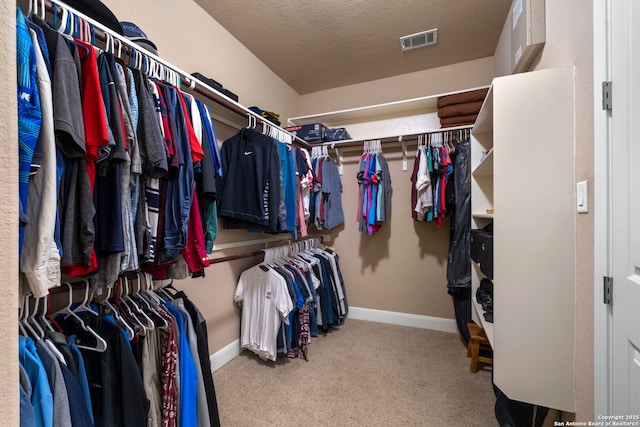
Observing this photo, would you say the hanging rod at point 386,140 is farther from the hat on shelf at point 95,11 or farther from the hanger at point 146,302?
the hanger at point 146,302

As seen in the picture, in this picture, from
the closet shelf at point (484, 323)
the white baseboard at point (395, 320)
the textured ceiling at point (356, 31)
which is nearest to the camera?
the closet shelf at point (484, 323)

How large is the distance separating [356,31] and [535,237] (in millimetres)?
2057

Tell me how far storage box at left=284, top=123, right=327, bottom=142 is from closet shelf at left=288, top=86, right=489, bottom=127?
235 millimetres

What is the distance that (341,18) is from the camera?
2.05 m

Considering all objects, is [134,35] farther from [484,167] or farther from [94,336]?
[484,167]

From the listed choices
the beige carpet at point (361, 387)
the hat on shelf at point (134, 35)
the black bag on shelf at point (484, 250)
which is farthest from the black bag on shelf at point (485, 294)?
the hat on shelf at point (134, 35)

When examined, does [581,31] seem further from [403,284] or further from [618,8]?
[403,284]

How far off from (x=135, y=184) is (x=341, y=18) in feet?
6.50

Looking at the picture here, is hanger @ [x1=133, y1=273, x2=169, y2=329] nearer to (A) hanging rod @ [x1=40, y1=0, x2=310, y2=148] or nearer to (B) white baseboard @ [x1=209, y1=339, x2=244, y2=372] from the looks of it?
(B) white baseboard @ [x1=209, y1=339, x2=244, y2=372]

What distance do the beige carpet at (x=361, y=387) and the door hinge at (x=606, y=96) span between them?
1653 mm

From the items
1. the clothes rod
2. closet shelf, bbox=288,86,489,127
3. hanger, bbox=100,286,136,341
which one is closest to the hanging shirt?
hanger, bbox=100,286,136,341

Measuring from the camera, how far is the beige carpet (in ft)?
4.95

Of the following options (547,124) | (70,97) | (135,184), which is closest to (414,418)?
(547,124)

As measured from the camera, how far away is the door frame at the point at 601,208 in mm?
876
